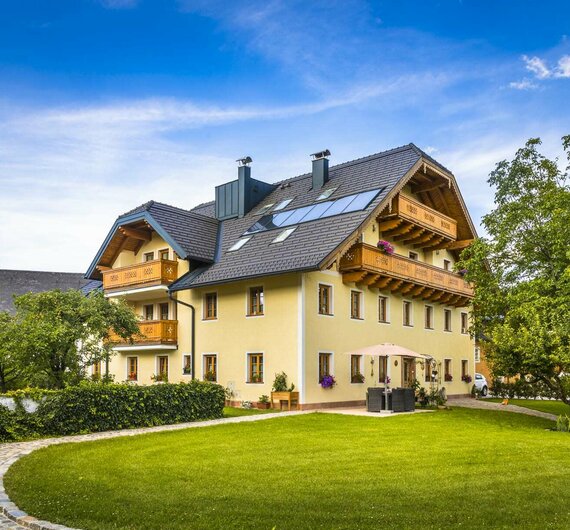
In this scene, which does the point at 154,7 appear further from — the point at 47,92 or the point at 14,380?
the point at 14,380

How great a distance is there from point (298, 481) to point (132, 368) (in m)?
22.3

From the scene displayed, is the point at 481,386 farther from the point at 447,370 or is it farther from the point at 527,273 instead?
the point at 527,273

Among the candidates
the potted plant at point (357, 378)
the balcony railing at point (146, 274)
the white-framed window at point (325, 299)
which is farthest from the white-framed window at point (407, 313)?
the balcony railing at point (146, 274)

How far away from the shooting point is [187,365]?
27.3 metres

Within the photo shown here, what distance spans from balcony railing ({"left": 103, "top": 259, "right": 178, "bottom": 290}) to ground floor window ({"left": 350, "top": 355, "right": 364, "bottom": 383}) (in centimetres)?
804

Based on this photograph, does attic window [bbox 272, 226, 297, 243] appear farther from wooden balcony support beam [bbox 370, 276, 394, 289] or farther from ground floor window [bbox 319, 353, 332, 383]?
ground floor window [bbox 319, 353, 332, 383]

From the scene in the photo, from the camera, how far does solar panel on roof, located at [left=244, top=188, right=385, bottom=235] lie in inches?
974

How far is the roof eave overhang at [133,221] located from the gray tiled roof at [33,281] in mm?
16003

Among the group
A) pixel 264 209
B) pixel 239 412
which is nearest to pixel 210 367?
pixel 239 412

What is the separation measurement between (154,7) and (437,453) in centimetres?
1117

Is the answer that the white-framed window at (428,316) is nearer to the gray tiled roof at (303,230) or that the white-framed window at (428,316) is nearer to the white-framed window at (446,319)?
the white-framed window at (446,319)

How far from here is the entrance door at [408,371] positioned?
28.4 metres

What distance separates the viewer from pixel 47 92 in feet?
49.1

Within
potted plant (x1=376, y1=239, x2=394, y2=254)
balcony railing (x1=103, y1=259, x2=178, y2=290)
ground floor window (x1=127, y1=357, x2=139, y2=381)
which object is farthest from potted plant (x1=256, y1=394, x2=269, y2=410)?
ground floor window (x1=127, y1=357, x2=139, y2=381)
